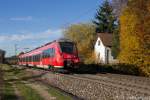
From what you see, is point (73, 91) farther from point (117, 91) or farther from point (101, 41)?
point (101, 41)

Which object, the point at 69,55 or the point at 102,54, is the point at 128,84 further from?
the point at 102,54

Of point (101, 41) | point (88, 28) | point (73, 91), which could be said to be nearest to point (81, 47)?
point (88, 28)

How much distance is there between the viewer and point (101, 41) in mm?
81375

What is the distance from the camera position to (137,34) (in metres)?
37.3

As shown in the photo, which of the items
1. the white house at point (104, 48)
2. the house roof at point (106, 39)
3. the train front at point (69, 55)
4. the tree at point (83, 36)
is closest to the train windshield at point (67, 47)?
the train front at point (69, 55)

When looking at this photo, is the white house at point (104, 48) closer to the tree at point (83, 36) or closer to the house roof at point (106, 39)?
the house roof at point (106, 39)

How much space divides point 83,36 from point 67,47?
66098 millimetres

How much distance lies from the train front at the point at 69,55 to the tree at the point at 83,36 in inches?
2146

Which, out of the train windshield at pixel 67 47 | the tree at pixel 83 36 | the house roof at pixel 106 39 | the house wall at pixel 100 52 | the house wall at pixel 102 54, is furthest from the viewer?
the tree at pixel 83 36

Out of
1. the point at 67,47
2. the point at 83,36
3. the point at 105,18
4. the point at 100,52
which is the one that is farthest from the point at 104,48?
the point at 67,47

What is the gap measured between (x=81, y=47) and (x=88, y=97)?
77873 millimetres

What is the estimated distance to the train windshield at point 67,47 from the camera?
1387 inches

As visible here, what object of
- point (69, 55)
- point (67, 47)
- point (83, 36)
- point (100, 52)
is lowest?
point (69, 55)

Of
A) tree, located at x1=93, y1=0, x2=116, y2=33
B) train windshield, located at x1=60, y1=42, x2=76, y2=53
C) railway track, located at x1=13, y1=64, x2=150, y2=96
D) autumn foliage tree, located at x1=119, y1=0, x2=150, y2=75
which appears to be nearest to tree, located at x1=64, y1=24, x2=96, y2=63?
tree, located at x1=93, y1=0, x2=116, y2=33
